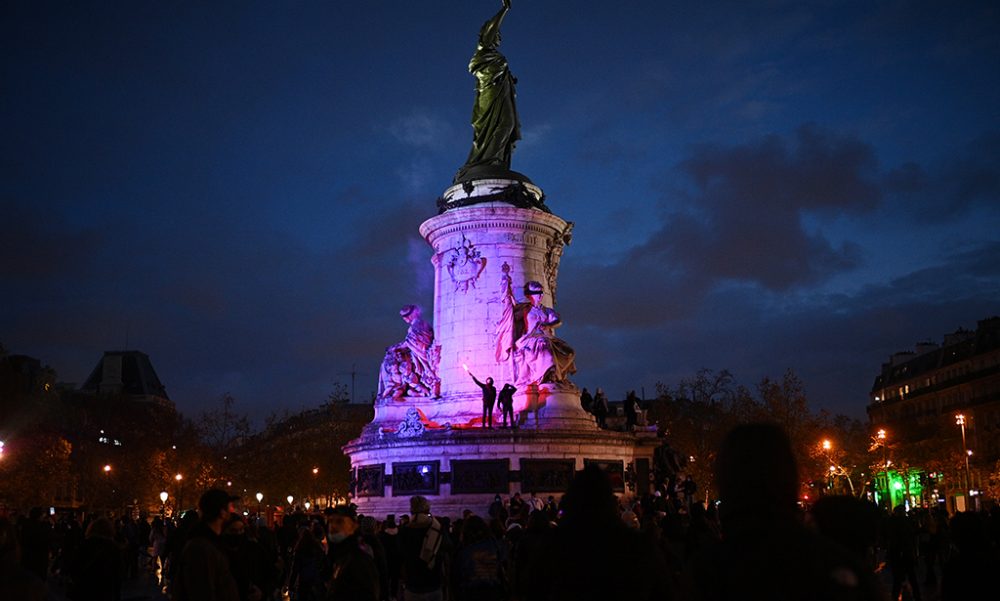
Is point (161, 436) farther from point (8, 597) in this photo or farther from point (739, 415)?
point (8, 597)

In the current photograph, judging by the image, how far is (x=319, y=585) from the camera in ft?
45.1

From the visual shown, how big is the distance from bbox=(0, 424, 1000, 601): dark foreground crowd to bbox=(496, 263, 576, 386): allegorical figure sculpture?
55.5ft

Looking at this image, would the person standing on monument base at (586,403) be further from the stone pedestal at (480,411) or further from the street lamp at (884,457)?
the street lamp at (884,457)

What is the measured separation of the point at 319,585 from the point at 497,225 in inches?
944

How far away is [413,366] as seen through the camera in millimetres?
37312

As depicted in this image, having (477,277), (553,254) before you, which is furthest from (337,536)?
(553,254)

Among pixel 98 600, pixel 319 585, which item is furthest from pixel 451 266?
pixel 98 600

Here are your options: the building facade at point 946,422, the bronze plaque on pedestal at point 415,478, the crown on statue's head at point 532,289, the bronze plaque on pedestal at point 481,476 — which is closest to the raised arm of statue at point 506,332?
the crown on statue's head at point 532,289

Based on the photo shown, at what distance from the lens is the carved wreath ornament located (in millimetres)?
36438

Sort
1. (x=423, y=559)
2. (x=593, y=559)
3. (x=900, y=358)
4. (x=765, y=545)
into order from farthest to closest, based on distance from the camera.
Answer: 1. (x=900, y=358)
2. (x=423, y=559)
3. (x=593, y=559)
4. (x=765, y=545)

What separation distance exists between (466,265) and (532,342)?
4244 millimetres

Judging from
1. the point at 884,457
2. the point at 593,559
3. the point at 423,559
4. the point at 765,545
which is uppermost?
the point at 884,457

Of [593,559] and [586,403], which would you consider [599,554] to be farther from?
[586,403]

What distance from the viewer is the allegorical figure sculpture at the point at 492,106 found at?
131ft
